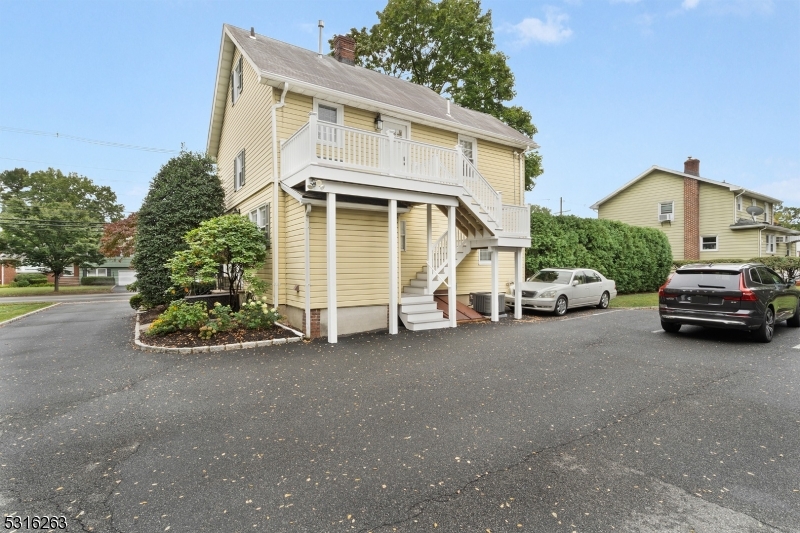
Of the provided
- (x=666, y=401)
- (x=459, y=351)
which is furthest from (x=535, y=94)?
(x=666, y=401)

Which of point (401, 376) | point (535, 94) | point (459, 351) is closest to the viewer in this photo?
point (401, 376)

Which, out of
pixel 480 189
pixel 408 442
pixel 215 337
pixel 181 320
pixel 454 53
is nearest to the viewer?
pixel 408 442

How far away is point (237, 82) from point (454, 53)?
16182 millimetres

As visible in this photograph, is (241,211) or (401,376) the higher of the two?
(241,211)

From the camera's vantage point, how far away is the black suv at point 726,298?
25.8ft

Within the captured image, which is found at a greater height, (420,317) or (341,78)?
(341,78)

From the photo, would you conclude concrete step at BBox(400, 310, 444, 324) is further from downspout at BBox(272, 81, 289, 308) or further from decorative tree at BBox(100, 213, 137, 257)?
decorative tree at BBox(100, 213, 137, 257)

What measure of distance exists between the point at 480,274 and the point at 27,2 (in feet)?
67.8

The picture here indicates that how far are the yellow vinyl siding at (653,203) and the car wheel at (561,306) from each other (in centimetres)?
1913

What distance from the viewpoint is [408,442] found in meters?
3.79

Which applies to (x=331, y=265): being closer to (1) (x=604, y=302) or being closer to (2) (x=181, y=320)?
(2) (x=181, y=320)

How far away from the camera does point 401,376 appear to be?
6.09 metres

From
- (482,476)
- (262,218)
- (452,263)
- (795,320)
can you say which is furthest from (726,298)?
(262,218)

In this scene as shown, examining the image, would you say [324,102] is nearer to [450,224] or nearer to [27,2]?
[450,224]
